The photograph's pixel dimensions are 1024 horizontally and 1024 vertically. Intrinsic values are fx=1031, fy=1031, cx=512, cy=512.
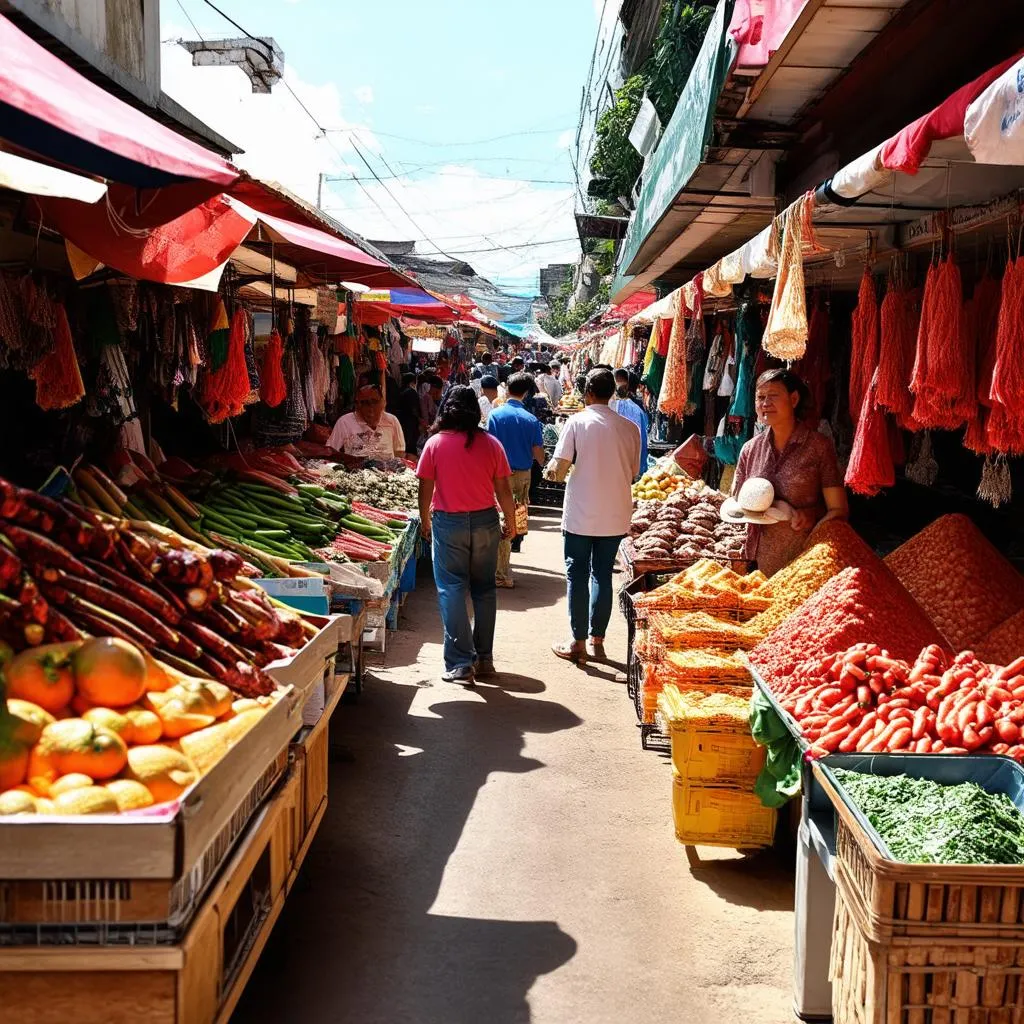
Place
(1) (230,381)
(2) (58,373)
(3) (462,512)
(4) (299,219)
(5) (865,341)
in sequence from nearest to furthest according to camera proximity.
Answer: (5) (865,341), (2) (58,373), (4) (299,219), (3) (462,512), (1) (230,381)

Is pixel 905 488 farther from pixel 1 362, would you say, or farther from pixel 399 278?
pixel 1 362

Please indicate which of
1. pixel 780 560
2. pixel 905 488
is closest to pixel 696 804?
pixel 780 560

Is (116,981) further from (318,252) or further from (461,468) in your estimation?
(461,468)

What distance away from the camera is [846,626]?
4.05 meters

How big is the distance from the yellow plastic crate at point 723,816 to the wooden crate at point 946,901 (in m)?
1.90

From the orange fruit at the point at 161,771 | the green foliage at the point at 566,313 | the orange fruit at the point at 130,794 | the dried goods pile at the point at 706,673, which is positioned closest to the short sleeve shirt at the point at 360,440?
the dried goods pile at the point at 706,673

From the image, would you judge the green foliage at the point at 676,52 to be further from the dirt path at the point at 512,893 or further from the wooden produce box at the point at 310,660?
the wooden produce box at the point at 310,660

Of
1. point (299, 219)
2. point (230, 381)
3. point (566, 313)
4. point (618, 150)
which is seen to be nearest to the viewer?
point (299, 219)

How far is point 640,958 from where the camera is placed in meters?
3.79

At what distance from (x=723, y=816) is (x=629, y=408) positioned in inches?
279

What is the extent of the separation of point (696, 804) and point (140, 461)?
393 cm

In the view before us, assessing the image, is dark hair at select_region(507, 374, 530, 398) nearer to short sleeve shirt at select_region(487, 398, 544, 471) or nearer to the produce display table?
short sleeve shirt at select_region(487, 398, 544, 471)

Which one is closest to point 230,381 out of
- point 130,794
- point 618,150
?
point 130,794

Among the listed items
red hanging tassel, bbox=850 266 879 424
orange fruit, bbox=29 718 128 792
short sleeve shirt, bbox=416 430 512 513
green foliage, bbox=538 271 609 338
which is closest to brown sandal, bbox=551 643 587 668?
short sleeve shirt, bbox=416 430 512 513
